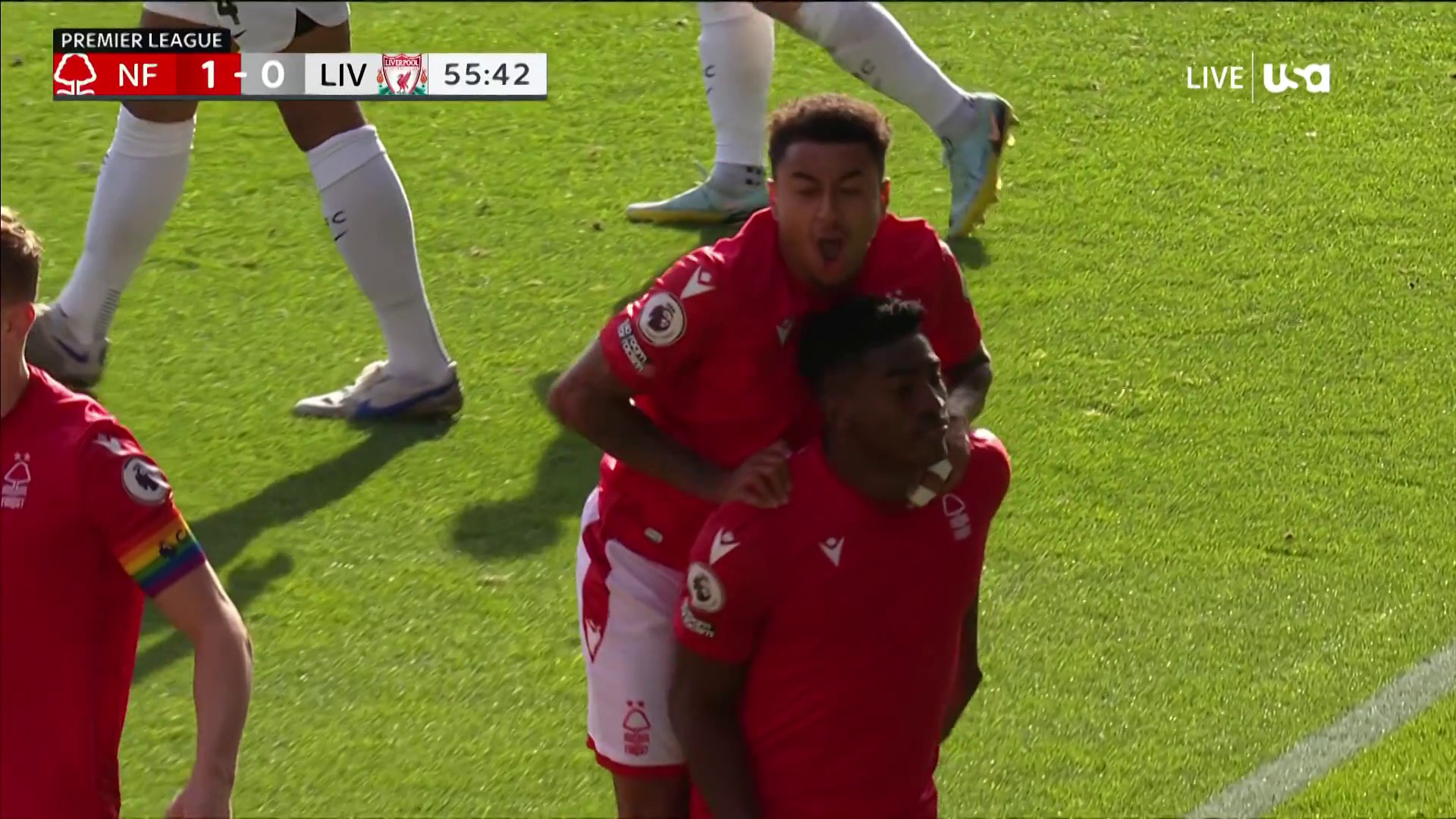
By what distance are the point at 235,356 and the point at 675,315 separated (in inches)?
134

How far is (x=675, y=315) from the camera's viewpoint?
2.92m

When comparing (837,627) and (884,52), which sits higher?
(837,627)

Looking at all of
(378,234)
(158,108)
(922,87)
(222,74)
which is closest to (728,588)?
(378,234)

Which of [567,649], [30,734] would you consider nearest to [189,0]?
[567,649]

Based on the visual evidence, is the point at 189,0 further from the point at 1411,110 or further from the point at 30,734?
the point at 1411,110

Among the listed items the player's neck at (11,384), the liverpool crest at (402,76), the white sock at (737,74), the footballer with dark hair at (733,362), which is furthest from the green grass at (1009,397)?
the player's neck at (11,384)

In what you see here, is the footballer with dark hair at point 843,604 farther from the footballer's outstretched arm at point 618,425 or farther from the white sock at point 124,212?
the white sock at point 124,212

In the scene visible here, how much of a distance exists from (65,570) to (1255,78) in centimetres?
593

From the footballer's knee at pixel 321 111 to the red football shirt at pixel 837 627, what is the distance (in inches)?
115

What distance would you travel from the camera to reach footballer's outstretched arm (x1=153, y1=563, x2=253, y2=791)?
260 centimetres

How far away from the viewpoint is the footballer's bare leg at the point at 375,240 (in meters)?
5.40

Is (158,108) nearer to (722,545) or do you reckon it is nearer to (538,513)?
(538,513)

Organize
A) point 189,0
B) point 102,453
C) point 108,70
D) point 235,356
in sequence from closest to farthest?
point 102,453 → point 189,0 → point 235,356 → point 108,70

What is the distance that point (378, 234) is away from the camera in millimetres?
5430
